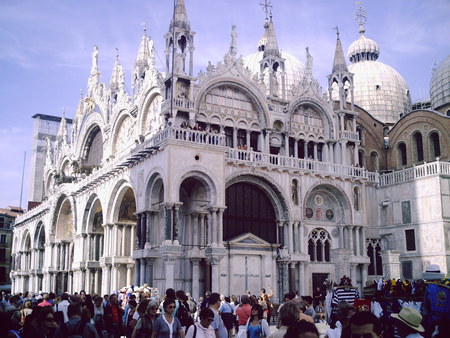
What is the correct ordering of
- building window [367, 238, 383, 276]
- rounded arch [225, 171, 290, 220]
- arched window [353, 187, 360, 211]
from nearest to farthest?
1. rounded arch [225, 171, 290, 220]
2. arched window [353, 187, 360, 211]
3. building window [367, 238, 383, 276]

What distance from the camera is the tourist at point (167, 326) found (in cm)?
877

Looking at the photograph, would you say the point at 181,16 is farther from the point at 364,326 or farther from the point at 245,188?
the point at 364,326

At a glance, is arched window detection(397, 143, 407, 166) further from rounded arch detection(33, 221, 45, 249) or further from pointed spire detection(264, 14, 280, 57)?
rounded arch detection(33, 221, 45, 249)

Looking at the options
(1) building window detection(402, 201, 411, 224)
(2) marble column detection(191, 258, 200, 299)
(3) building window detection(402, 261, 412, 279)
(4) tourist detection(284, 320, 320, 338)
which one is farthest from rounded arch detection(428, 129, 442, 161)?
(4) tourist detection(284, 320, 320, 338)

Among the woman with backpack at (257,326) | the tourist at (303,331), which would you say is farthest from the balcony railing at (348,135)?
the tourist at (303,331)

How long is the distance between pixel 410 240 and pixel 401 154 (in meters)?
10.3

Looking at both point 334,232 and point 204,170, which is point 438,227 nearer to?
point 334,232

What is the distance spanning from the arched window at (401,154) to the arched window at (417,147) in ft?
4.40

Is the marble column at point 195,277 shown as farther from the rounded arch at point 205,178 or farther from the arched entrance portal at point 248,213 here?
the rounded arch at point 205,178

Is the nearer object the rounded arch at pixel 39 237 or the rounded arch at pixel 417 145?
the rounded arch at pixel 417 145

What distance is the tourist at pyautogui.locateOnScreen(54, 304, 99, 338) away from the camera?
814 centimetres

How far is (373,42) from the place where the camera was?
5828cm

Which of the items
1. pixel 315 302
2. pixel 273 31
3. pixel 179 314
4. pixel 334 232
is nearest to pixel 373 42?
pixel 273 31

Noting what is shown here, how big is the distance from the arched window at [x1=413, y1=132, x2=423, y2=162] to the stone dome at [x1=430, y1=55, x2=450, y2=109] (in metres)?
4.46
